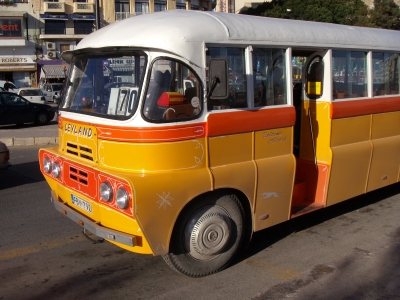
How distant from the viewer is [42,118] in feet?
64.3

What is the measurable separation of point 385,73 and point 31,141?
10.4m

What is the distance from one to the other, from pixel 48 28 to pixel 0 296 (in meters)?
49.8

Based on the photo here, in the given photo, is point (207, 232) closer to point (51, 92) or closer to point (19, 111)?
point (19, 111)

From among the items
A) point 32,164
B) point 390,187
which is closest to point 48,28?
point 32,164

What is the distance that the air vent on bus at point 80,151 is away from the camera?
4.46 metres

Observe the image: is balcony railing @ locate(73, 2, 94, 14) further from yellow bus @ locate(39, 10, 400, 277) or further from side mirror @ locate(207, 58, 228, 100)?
side mirror @ locate(207, 58, 228, 100)

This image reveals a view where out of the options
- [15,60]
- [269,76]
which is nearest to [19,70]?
[15,60]

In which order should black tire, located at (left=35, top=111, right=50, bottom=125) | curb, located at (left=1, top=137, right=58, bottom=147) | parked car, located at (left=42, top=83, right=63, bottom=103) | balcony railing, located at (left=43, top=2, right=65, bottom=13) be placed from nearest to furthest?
1. curb, located at (left=1, top=137, right=58, bottom=147)
2. black tire, located at (left=35, top=111, right=50, bottom=125)
3. parked car, located at (left=42, top=83, right=63, bottom=103)
4. balcony railing, located at (left=43, top=2, right=65, bottom=13)

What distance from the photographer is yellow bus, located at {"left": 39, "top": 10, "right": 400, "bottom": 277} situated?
4023 millimetres

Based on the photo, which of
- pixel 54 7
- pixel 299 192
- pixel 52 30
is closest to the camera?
pixel 299 192

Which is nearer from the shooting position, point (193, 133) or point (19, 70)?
point (193, 133)

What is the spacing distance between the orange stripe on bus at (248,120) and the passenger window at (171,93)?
215 millimetres

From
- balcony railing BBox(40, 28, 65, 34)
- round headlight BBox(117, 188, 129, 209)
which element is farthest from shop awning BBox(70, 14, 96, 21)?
round headlight BBox(117, 188, 129, 209)

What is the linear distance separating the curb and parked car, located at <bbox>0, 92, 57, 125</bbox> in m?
4.94
